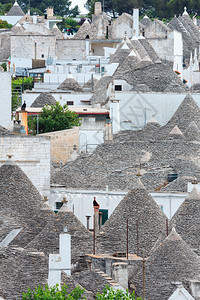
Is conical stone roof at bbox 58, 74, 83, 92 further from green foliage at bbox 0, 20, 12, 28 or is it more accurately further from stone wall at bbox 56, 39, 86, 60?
green foliage at bbox 0, 20, 12, 28

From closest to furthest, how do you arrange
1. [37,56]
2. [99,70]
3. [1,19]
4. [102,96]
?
[102,96]
[99,70]
[37,56]
[1,19]

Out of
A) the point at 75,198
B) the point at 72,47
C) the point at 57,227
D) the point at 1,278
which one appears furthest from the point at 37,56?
the point at 1,278

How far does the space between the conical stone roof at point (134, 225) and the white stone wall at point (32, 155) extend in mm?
8809

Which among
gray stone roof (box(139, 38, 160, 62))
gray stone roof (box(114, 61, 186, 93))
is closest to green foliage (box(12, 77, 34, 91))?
gray stone roof (box(114, 61, 186, 93))

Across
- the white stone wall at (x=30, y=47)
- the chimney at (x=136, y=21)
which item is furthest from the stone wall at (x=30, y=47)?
the chimney at (x=136, y=21)

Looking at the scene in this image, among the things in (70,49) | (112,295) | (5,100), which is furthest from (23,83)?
(112,295)

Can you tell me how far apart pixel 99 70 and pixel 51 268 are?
219 ft

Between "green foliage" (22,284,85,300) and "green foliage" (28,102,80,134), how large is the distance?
133ft

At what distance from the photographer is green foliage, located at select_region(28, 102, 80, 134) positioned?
76.2 m

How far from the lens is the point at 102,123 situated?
263 feet

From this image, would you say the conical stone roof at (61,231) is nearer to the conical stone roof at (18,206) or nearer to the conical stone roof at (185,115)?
the conical stone roof at (18,206)

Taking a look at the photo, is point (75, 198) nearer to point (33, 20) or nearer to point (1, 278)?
point (1, 278)

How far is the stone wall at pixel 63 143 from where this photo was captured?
71.3 meters

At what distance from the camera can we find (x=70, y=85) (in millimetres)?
92312
